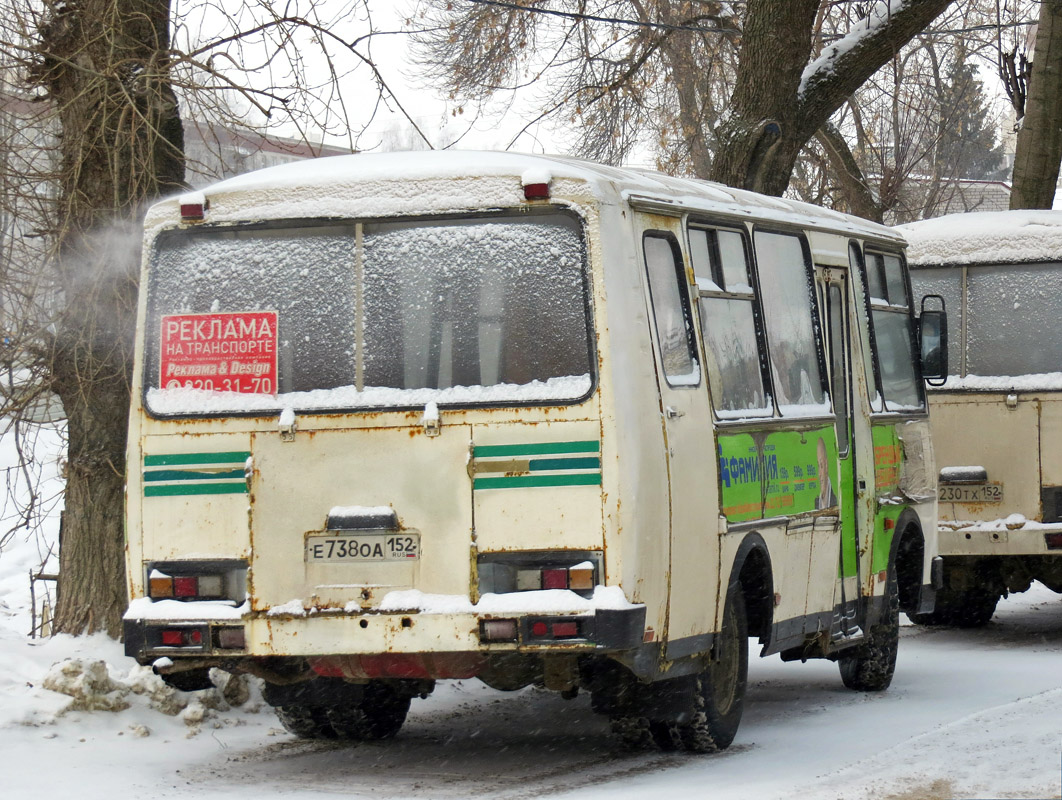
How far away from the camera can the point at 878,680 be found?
1059cm

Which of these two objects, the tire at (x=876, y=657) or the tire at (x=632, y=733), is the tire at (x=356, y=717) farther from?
the tire at (x=876, y=657)

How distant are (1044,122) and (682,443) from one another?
15.4m

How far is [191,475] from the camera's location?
7355mm

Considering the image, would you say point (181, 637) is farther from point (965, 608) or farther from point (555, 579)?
point (965, 608)

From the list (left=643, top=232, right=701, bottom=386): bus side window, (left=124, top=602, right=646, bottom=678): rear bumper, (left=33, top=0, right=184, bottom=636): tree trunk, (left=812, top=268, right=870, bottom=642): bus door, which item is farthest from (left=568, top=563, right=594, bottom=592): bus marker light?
(left=33, top=0, right=184, bottom=636): tree trunk

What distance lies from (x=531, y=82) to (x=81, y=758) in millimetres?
15315

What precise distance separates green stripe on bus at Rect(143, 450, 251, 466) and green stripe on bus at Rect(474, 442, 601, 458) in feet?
3.42

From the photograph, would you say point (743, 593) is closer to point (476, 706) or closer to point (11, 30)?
point (476, 706)

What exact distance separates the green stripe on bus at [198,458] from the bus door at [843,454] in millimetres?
3647

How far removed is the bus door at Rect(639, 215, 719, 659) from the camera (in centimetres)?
729

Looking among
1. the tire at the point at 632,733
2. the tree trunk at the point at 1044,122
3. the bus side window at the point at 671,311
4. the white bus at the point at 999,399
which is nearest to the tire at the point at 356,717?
the tire at the point at 632,733

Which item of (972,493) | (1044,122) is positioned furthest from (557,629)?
(1044,122)

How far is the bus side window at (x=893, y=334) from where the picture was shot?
35.5ft

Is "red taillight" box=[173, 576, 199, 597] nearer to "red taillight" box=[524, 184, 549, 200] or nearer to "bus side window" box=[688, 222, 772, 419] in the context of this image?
"red taillight" box=[524, 184, 549, 200]
